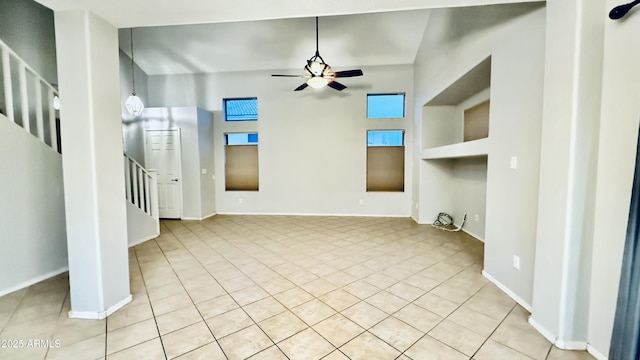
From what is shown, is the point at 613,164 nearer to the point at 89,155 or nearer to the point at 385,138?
the point at 89,155

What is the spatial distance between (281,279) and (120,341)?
1412mm

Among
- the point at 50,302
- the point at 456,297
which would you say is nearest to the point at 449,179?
the point at 456,297

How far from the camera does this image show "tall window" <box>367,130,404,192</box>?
5867mm

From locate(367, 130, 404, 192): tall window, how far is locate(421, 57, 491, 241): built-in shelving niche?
2.67 ft

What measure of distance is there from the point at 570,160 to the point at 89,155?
139 inches

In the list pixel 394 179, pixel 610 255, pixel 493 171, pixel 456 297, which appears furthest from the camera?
pixel 394 179

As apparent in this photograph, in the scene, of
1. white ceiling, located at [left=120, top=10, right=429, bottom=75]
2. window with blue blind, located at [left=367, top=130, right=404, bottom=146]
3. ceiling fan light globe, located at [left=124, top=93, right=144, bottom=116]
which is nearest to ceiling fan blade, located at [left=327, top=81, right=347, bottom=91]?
white ceiling, located at [left=120, top=10, right=429, bottom=75]

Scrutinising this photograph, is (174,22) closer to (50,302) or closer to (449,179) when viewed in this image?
(50,302)

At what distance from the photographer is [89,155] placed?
195cm

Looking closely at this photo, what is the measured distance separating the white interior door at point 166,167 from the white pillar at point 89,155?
3.93 m

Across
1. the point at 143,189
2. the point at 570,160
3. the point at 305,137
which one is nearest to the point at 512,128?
the point at 570,160

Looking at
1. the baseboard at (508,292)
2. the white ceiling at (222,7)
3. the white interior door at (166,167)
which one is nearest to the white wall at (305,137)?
the white interior door at (166,167)

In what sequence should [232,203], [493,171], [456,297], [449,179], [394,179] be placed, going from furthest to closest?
[232,203] < [394,179] < [449,179] < [493,171] < [456,297]

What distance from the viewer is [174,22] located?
2.17 metres
